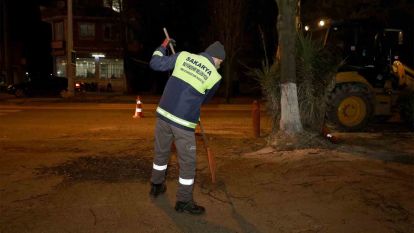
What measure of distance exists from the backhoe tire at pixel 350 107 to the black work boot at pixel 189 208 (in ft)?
23.1

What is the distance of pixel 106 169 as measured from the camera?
7.98m

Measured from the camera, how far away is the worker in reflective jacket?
226 inches

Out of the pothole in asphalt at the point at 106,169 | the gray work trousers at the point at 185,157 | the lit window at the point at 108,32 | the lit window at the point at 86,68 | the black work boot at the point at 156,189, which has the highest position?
the lit window at the point at 108,32

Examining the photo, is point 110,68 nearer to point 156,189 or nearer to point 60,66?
point 60,66

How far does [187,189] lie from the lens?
5777mm

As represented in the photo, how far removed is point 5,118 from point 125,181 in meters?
Answer: 10.4

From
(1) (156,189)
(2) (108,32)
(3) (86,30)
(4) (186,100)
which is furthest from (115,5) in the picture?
(4) (186,100)

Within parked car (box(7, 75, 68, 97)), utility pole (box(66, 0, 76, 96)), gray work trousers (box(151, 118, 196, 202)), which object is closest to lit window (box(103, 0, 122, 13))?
parked car (box(7, 75, 68, 97))

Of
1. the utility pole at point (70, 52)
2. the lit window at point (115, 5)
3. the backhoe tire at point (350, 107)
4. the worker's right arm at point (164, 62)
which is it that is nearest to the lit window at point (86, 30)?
the lit window at point (115, 5)

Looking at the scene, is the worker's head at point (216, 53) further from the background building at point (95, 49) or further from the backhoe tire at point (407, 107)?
the background building at point (95, 49)

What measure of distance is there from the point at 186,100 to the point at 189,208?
4.03 feet

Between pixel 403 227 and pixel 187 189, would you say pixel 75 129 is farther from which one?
pixel 403 227

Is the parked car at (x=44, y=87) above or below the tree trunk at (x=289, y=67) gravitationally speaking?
below

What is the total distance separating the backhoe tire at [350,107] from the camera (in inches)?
474
